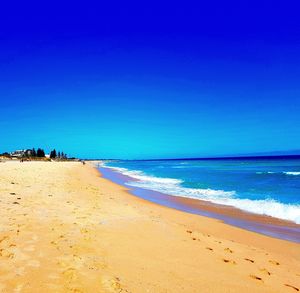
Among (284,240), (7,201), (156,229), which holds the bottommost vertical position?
(284,240)

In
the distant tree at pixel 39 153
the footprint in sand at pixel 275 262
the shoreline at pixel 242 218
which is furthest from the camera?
the distant tree at pixel 39 153

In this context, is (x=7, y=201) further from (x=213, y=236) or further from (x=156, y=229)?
(x=213, y=236)

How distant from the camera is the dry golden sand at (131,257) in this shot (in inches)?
168

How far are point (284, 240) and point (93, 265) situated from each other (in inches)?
226

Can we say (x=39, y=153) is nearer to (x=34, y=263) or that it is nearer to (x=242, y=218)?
(x=242, y=218)

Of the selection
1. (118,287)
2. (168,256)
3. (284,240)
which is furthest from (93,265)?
(284,240)

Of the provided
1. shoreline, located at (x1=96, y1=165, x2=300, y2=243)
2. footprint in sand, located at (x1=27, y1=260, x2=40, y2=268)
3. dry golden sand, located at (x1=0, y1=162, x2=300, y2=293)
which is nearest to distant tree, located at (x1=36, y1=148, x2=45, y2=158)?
shoreline, located at (x1=96, y1=165, x2=300, y2=243)

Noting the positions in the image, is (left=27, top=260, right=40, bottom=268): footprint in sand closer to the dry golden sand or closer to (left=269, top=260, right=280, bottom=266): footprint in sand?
the dry golden sand

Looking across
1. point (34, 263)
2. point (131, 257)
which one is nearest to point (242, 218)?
point (131, 257)

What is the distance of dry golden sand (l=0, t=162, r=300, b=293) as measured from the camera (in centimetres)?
426

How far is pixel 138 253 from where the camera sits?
568cm

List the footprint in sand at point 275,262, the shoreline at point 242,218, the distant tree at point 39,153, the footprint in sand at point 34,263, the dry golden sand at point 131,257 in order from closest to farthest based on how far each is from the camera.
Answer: the dry golden sand at point 131,257
the footprint in sand at point 34,263
the footprint in sand at point 275,262
the shoreline at point 242,218
the distant tree at point 39,153

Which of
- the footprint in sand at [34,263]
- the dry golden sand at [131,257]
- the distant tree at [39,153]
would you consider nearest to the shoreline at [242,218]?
the dry golden sand at [131,257]

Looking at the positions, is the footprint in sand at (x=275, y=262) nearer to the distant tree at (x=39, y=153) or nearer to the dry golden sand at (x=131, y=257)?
the dry golden sand at (x=131, y=257)
